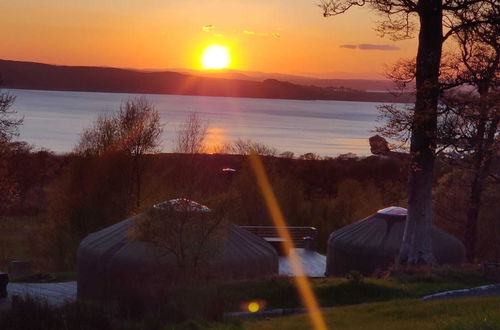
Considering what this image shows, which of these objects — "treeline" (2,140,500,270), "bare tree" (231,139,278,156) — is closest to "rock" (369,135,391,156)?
"treeline" (2,140,500,270)

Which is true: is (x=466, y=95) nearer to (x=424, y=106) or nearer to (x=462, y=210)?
(x=424, y=106)

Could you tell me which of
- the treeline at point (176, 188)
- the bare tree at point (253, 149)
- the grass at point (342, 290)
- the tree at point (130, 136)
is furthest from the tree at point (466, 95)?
the bare tree at point (253, 149)

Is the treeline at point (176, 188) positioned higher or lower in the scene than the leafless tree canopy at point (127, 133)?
lower

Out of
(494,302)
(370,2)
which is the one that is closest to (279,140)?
(370,2)

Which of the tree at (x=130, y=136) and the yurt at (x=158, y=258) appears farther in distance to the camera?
the tree at (x=130, y=136)

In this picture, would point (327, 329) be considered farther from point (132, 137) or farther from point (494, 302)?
point (132, 137)

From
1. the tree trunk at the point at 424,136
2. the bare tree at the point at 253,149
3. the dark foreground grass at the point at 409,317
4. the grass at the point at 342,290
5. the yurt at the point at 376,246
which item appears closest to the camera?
the dark foreground grass at the point at 409,317

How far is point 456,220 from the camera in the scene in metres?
33.7

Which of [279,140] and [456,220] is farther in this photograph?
[279,140]

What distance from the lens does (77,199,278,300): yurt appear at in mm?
18578

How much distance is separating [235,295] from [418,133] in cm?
808

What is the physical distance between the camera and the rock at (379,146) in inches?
781

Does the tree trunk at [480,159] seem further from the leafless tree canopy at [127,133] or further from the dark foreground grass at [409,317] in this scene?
the leafless tree canopy at [127,133]

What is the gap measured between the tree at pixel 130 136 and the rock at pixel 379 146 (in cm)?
2203
